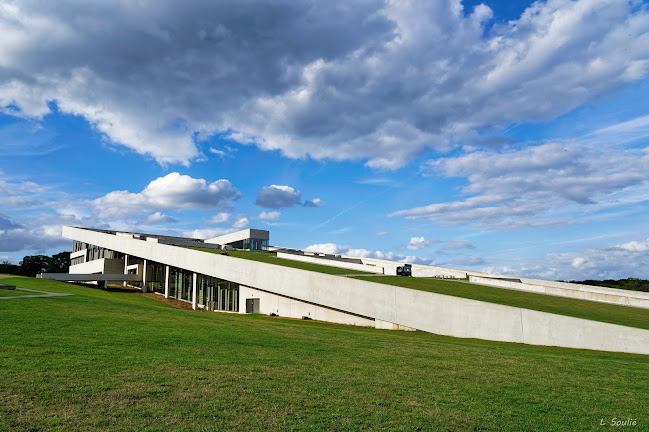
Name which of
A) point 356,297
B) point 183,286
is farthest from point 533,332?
point 183,286

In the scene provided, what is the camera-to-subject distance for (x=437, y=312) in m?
21.5

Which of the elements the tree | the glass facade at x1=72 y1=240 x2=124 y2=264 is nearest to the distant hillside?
the glass facade at x1=72 y1=240 x2=124 y2=264

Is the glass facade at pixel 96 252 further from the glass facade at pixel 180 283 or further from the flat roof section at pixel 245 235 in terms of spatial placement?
the glass facade at pixel 180 283

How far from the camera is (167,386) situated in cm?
711

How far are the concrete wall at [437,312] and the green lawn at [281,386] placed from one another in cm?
492

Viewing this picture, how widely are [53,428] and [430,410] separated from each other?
5347 mm

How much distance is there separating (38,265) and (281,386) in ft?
304

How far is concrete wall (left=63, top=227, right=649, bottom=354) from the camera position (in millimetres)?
17188

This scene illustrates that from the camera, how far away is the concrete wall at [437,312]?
17.2 meters

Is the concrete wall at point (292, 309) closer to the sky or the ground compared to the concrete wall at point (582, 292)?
closer to the ground

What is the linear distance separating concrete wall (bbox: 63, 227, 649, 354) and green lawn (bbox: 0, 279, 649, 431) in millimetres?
4923

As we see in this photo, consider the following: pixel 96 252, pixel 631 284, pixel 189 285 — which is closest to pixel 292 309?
pixel 189 285

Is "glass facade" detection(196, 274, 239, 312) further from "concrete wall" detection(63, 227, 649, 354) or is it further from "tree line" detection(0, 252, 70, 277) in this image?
"tree line" detection(0, 252, 70, 277)

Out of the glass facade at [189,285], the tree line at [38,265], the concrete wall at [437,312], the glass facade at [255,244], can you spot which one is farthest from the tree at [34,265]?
the concrete wall at [437,312]
